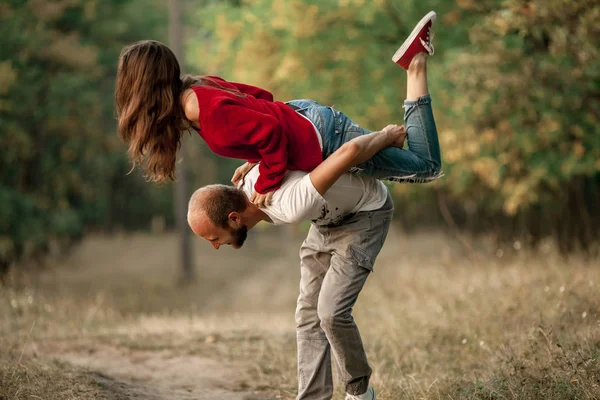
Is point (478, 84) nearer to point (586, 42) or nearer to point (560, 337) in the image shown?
point (586, 42)

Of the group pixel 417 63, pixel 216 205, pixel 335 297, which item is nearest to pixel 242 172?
pixel 216 205

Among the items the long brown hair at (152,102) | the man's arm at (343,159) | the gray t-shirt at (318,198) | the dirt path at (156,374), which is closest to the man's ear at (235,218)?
the gray t-shirt at (318,198)

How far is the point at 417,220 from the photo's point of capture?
23672mm

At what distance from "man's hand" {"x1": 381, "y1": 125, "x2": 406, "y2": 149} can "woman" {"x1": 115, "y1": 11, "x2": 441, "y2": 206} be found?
0.05 metres

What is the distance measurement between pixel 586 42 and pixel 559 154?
10.5ft

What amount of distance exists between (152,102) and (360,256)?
54.5 inches

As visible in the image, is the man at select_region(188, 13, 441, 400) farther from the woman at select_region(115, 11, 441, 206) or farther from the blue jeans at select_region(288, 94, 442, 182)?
the woman at select_region(115, 11, 441, 206)

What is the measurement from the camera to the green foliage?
13812 millimetres

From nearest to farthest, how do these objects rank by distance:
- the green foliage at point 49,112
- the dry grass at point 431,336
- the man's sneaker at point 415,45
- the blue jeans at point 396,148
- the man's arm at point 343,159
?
1. the man's arm at point 343,159
2. the blue jeans at point 396,148
3. the man's sneaker at point 415,45
4. the dry grass at point 431,336
5. the green foliage at point 49,112

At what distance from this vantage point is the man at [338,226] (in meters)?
3.72

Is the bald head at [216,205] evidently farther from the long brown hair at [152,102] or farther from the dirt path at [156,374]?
the dirt path at [156,374]

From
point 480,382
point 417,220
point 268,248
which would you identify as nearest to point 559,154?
point 480,382

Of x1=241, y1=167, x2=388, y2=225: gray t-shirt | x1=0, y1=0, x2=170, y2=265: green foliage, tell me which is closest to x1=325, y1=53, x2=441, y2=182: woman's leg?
x1=241, y1=167, x2=388, y2=225: gray t-shirt

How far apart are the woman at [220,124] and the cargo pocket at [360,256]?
0.42 meters
